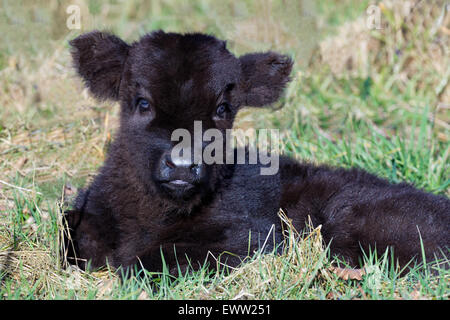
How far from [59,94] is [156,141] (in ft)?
15.0

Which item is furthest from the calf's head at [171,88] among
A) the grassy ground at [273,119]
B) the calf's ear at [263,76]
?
the grassy ground at [273,119]

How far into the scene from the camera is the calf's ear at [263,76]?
5785mm

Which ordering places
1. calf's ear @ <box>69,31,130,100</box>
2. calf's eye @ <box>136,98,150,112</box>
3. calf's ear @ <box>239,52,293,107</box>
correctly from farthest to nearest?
1. calf's ear @ <box>239,52,293,107</box>
2. calf's ear @ <box>69,31,130,100</box>
3. calf's eye @ <box>136,98,150,112</box>

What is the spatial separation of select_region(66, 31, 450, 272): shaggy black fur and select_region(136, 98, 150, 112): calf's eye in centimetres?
2

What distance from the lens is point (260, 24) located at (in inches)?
417

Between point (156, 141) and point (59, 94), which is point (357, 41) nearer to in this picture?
point (59, 94)

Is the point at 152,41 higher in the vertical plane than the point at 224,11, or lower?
lower

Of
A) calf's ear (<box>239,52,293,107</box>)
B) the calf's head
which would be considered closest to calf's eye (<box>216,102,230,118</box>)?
the calf's head

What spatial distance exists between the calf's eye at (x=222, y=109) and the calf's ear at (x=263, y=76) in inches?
17.1

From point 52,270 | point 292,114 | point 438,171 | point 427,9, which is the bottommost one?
point 52,270

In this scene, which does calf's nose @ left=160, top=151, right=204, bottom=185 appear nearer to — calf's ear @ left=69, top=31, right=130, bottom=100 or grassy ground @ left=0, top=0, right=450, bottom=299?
grassy ground @ left=0, top=0, right=450, bottom=299

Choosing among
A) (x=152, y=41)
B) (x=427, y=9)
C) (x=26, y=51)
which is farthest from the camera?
(x=427, y=9)

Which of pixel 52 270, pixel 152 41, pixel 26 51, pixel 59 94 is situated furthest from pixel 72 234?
pixel 26 51

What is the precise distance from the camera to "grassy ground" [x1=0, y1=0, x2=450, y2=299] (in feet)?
15.3
